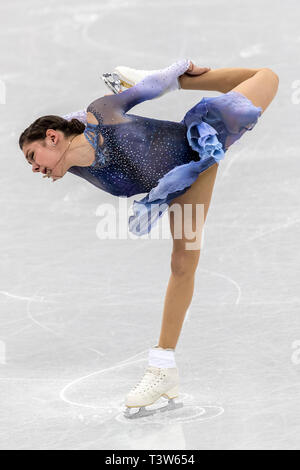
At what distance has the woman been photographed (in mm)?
3143

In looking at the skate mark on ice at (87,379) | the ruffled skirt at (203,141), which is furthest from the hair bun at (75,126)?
the skate mark on ice at (87,379)

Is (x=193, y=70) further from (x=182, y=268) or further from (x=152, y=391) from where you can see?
(x=152, y=391)

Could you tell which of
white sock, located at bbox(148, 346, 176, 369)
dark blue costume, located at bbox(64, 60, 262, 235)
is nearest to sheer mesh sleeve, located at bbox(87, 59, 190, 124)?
dark blue costume, located at bbox(64, 60, 262, 235)

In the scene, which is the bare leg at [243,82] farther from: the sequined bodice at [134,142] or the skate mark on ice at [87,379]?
the skate mark on ice at [87,379]

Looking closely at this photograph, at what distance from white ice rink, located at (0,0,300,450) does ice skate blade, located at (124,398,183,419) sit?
39 mm

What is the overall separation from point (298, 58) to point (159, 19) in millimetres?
1157

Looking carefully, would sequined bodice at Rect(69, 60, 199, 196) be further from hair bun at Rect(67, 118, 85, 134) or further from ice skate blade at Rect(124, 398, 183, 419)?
ice skate blade at Rect(124, 398, 183, 419)

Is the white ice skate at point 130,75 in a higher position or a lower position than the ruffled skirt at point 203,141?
higher

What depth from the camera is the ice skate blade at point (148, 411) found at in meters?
3.26

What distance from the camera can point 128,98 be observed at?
10.3ft

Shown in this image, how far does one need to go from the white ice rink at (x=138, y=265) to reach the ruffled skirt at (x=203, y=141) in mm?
699

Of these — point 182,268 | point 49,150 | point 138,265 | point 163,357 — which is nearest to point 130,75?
point 49,150

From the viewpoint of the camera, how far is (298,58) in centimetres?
651

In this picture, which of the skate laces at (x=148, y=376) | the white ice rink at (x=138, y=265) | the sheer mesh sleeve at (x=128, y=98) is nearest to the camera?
the sheer mesh sleeve at (x=128, y=98)
